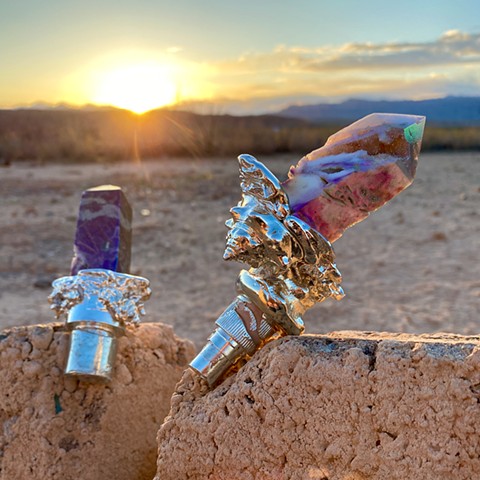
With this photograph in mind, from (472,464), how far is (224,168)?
7.83 meters

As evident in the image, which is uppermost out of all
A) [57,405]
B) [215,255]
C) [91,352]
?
[91,352]

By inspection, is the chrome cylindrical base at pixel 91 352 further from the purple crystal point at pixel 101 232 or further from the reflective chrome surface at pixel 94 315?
the purple crystal point at pixel 101 232

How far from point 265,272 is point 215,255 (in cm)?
328

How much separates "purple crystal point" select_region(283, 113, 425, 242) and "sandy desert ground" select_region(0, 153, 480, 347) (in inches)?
79.8

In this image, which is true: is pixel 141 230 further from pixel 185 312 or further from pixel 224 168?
pixel 224 168

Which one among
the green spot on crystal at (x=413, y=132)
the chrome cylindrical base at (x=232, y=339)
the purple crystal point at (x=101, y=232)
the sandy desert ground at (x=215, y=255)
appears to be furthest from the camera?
the sandy desert ground at (x=215, y=255)

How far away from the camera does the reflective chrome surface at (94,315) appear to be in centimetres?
177

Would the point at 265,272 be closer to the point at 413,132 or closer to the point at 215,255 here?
the point at 413,132

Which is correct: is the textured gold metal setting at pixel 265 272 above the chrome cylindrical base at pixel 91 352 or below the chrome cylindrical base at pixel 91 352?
above

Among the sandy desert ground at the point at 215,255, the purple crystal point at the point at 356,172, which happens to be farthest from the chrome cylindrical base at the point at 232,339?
the sandy desert ground at the point at 215,255

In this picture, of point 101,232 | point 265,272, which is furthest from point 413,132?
point 101,232

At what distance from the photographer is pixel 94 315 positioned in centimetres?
179

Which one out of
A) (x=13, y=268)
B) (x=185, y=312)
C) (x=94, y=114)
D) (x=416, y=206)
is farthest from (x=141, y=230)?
(x=94, y=114)

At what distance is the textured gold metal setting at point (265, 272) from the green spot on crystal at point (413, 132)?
0.89ft
